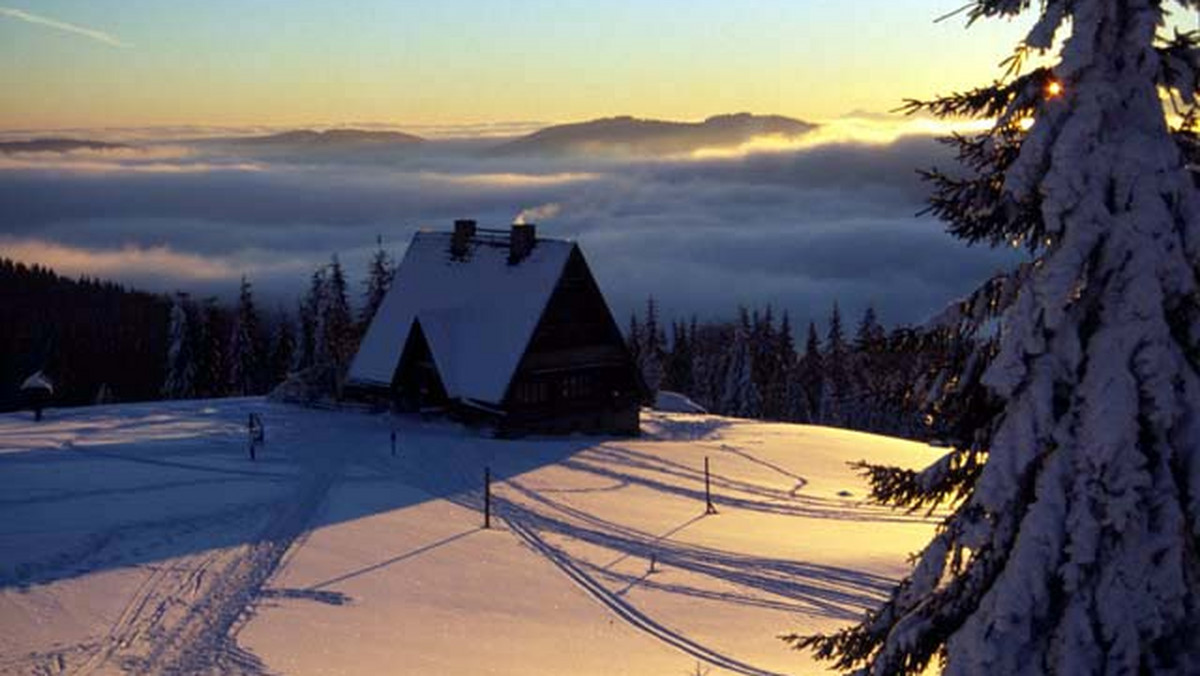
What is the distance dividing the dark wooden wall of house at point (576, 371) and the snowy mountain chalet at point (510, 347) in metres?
0.04

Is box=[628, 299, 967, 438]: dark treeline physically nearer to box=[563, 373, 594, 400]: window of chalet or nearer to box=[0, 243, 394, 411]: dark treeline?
box=[0, 243, 394, 411]: dark treeline

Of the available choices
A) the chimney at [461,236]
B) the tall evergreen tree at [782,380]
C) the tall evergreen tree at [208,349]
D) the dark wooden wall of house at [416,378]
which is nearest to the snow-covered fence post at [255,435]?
the dark wooden wall of house at [416,378]

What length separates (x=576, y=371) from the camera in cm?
3897

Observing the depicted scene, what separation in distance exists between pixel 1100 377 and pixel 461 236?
3642cm

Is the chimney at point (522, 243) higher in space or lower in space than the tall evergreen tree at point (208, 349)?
higher

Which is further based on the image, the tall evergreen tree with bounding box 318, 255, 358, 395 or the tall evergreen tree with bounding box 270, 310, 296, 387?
the tall evergreen tree with bounding box 270, 310, 296, 387

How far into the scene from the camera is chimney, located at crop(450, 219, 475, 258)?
4231cm

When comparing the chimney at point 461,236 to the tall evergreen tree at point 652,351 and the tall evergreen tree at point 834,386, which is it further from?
the tall evergreen tree at point 834,386

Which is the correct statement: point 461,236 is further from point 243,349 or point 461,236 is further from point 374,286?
point 243,349

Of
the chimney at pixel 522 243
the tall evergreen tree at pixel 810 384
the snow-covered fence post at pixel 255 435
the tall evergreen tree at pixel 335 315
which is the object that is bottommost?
the tall evergreen tree at pixel 810 384

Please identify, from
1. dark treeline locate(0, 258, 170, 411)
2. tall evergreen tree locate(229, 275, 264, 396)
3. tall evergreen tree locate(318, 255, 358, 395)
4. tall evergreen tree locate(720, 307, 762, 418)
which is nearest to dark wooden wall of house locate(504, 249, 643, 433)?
tall evergreen tree locate(318, 255, 358, 395)

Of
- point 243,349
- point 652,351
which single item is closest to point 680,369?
point 652,351

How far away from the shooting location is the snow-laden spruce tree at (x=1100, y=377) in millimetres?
7148

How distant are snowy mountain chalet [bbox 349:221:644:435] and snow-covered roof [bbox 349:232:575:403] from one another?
0.05 metres
